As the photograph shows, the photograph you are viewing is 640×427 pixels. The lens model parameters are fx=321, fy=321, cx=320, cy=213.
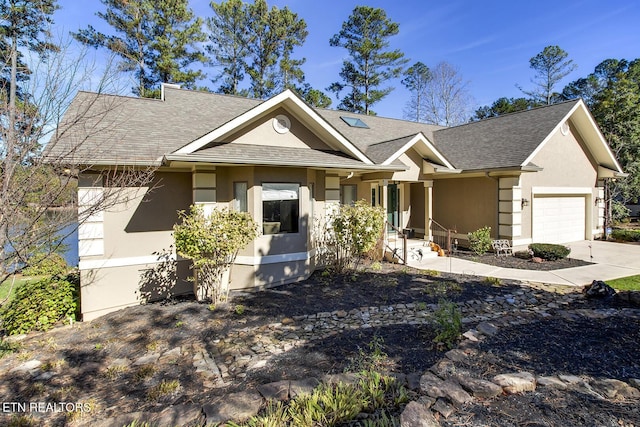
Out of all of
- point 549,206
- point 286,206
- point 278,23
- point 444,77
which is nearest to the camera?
point 286,206

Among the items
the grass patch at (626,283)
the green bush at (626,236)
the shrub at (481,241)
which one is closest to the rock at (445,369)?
the grass patch at (626,283)

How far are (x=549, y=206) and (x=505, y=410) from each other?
1342cm

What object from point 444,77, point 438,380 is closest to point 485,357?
point 438,380

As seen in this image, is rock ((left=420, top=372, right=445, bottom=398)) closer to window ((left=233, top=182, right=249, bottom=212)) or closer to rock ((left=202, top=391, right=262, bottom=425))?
rock ((left=202, top=391, right=262, bottom=425))

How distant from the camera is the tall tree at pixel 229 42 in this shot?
24484 mm

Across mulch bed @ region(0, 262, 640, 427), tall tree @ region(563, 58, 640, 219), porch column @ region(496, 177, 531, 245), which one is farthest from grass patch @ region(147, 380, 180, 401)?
tall tree @ region(563, 58, 640, 219)

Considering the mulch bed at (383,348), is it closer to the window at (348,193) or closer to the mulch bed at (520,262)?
the mulch bed at (520,262)

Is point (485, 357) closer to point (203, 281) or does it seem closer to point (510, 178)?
point (203, 281)

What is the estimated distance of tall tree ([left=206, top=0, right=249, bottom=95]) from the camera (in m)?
24.5

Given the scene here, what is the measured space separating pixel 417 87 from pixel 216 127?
29336mm

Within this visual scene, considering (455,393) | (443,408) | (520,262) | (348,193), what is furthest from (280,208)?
(520,262)

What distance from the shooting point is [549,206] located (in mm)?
13422

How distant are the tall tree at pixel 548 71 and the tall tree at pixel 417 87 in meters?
13.2

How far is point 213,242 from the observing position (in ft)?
22.4
